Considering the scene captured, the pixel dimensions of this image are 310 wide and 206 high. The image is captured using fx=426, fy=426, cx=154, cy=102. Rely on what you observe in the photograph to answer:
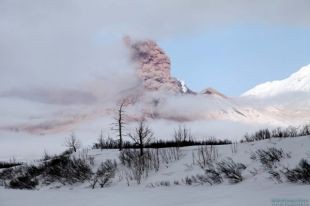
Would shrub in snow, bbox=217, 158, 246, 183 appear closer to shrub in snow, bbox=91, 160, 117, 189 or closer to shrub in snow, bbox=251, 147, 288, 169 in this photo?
shrub in snow, bbox=251, 147, 288, 169

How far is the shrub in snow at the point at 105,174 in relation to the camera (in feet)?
132

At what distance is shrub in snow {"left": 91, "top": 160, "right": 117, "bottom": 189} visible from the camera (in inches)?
1579

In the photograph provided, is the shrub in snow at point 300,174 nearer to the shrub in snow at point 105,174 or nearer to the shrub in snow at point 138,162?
the shrub in snow at point 138,162

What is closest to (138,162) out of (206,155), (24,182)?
(206,155)

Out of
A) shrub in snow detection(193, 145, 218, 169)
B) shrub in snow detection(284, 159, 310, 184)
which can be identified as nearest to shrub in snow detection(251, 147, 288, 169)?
shrub in snow detection(284, 159, 310, 184)

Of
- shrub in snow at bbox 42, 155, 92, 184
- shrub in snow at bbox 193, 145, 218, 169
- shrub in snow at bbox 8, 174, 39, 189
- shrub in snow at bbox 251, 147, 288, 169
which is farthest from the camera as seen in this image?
shrub in snow at bbox 8, 174, 39, 189

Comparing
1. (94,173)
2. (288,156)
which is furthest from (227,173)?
A: (94,173)

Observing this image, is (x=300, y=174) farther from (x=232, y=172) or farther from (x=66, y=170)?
(x=66, y=170)

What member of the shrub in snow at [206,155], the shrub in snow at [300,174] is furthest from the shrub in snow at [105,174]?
the shrub in snow at [300,174]

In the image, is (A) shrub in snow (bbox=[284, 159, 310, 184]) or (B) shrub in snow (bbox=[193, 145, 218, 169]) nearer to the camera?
(A) shrub in snow (bbox=[284, 159, 310, 184])

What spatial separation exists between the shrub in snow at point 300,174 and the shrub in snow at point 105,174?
72.3 ft

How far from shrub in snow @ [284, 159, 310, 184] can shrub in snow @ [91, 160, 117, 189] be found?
72.3 ft

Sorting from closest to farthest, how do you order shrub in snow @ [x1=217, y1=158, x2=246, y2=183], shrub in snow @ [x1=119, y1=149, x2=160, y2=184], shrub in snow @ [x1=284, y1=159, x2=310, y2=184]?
shrub in snow @ [x1=284, y1=159, x2=310, y2=184] → shrub in snow @ [x1=217, y1=158, x2=246, y2=183] → shrub in snow @ [x1=119, y1=149, x2=160, y2=184]

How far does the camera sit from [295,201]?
12023 millimetres
